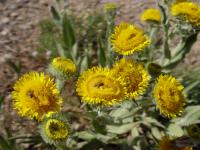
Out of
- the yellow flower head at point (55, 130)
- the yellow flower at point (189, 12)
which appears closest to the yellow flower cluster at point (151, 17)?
the yellow flower at point (189, 12)

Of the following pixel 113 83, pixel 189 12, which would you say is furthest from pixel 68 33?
pixel 113 83

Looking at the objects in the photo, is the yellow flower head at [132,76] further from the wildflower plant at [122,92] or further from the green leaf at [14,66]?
the green leaf at [14,66]

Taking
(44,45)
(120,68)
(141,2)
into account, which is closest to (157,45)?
(141,2)

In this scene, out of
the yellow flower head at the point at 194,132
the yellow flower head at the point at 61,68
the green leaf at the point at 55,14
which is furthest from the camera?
the green leaf at the point at 55,14

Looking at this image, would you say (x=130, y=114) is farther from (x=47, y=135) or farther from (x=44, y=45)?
(x=44, y=45)

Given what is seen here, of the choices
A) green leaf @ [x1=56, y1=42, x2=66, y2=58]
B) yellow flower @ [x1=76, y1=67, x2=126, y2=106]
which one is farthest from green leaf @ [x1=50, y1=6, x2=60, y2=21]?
yellow flower @ [x1=76, y1=67, x2=126, y2=106]

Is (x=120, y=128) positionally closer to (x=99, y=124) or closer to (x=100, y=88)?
(x=99, y=124)

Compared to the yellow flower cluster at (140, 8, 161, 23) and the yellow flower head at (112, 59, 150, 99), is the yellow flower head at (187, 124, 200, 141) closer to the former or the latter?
the yellow flower head at (112, 59, 150, 99)
